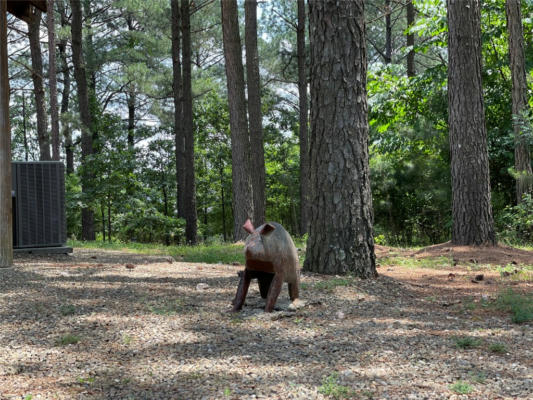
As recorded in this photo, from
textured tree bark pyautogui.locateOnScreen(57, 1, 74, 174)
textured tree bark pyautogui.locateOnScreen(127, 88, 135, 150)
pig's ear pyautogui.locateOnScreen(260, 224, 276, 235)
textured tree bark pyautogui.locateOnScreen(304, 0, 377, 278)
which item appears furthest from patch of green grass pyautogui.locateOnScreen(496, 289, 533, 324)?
textured tree bark pyautogui.locateOnScreen(127, 88, 135, 150)

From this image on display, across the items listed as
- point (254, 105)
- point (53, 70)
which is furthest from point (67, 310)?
point (53, 70)

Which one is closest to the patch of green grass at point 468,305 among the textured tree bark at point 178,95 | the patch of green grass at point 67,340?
the patch of green grass at point 67,340

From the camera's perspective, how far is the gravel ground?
272cm

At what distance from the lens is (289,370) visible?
2.97 metres

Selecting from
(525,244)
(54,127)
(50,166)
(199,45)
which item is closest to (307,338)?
(50,166)

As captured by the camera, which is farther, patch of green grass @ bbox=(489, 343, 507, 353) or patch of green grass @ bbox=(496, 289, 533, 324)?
patch of green grass @ bbox=(496, 289, 533, 324)

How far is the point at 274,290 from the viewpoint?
13.5 feet

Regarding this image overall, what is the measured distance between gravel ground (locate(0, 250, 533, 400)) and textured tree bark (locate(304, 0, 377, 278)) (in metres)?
0.36

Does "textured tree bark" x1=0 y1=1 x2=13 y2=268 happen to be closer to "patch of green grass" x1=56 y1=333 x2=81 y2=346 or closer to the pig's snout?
"patch of green grass" x1=56 y1=333 x2=81 y2=346

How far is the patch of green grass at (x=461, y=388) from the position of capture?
2676 mm

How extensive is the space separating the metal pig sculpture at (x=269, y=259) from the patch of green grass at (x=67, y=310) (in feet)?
3.91

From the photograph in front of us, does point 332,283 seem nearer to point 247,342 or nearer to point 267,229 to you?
point 267,229

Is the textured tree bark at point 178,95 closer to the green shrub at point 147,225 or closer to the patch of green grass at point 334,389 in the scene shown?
the green shrub at point 147,225

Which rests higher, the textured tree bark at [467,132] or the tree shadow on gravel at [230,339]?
the textured tree bark at [467,132]
